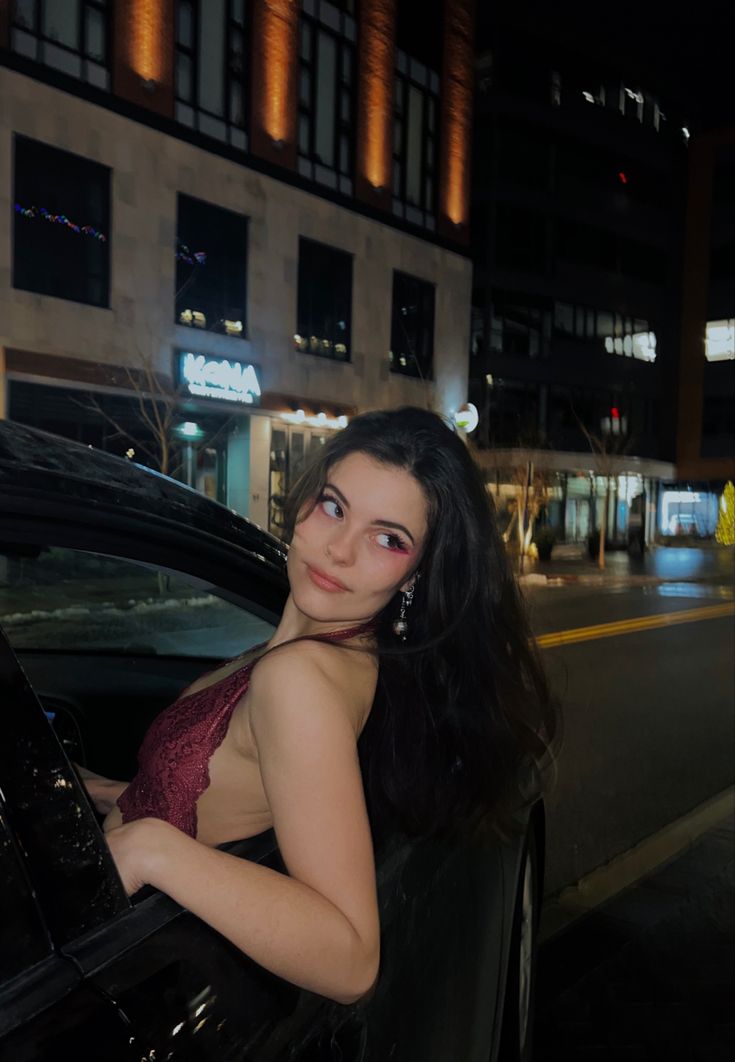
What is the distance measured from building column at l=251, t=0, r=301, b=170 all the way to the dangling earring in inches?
855

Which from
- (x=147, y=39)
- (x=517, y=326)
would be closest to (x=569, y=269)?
(x=517, y=326)

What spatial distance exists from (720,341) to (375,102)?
Answer: 90.4 feet

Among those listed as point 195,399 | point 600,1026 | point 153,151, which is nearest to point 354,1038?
point 600,1026

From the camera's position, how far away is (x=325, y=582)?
1.51 metres

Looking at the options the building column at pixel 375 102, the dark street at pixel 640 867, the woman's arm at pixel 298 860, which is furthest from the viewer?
the building column at pixel 375 102

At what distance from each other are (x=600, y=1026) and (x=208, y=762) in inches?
84.7

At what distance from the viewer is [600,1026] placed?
2.74 meters

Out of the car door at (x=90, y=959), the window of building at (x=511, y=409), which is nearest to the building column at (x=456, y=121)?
the window of building at (x=511, y=409)

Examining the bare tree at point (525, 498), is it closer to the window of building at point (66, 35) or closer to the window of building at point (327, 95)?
the window of building at point (327, 95)

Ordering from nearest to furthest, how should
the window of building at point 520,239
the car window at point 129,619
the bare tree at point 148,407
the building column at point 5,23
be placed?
the car window at point 129,619
the building column at point 5,23
the bare tree at point 148,407
the window of building at point 520,239

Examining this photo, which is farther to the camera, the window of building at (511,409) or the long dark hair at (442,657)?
the window of building at (511,409)

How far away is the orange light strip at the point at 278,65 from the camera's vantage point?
20594 mm

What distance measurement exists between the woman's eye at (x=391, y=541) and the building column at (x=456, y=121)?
26.5 m

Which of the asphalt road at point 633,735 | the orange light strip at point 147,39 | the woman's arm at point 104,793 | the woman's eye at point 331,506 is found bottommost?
the asphalt road at point 633,735
